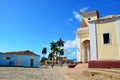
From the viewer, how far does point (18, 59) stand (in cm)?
4044

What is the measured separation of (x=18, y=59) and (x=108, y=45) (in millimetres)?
26707

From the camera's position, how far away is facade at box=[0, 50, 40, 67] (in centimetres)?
3994

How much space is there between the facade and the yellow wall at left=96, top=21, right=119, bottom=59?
25.4 meters

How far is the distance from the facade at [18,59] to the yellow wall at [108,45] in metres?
25.4

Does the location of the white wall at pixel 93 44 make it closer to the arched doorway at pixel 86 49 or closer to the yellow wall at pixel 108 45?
the yellow wall at pixel 108 45

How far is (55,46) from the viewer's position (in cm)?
7700

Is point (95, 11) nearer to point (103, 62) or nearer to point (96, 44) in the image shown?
point (96, 44)

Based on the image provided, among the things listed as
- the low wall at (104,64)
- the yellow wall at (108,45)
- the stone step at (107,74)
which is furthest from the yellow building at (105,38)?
the stone step at (107,74)

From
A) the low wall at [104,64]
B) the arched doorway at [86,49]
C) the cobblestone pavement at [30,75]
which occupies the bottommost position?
the cobblestone pavement at [30,75]

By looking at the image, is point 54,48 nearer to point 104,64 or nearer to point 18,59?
point 18,59

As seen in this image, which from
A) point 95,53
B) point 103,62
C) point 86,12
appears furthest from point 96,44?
point 86,12

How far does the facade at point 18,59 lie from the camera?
39.9m

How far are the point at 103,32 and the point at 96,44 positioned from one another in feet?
4.57

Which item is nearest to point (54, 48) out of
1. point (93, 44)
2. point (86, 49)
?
point (86, 49)
